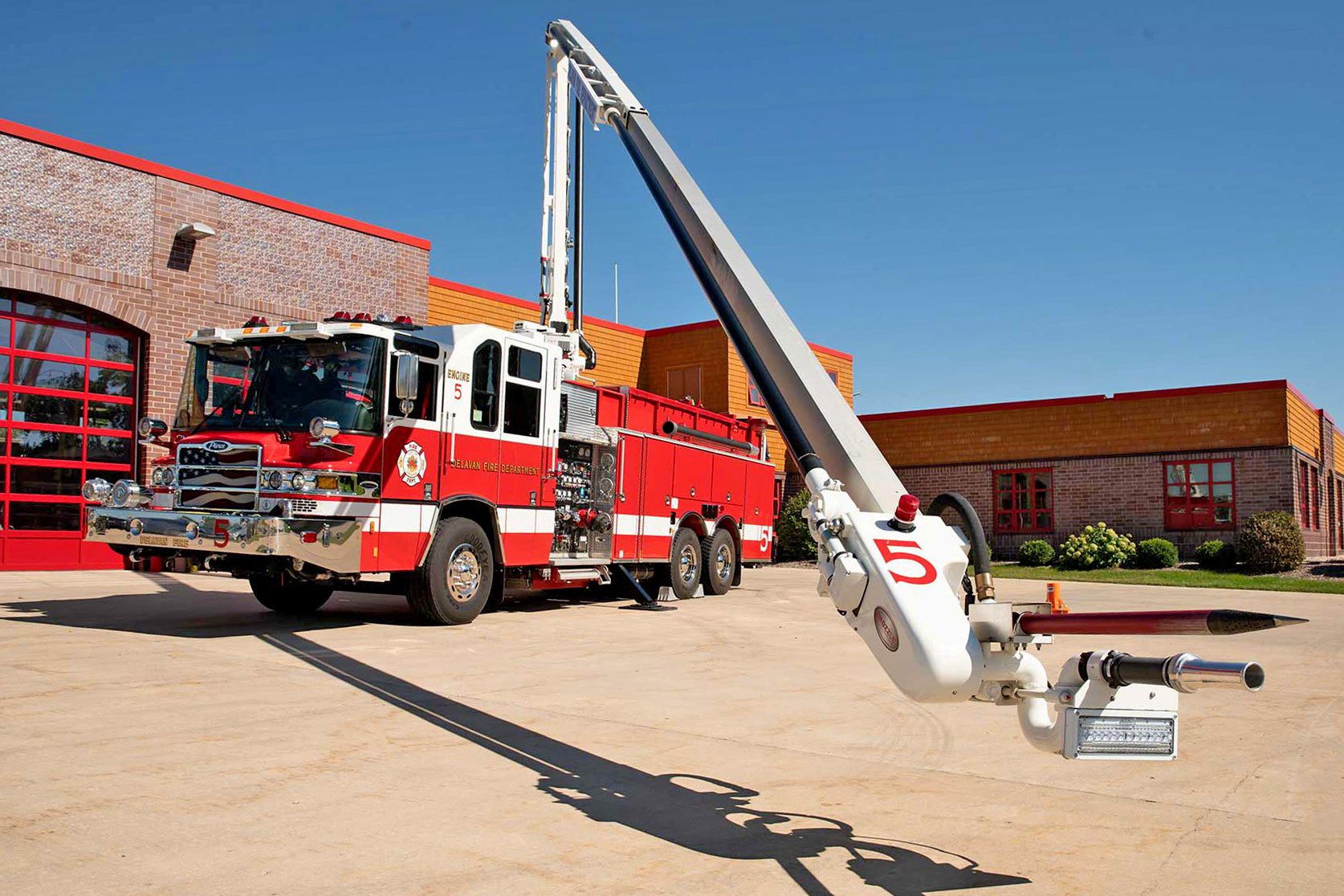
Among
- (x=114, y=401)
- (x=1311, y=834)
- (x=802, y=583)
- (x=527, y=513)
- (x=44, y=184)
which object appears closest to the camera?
(x=1311, y=834)

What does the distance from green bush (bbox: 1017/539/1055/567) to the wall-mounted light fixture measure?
19.8 meters

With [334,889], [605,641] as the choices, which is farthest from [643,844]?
[605,641]

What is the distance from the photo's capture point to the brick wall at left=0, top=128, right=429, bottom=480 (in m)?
15.4

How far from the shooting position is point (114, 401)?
54.3 feet

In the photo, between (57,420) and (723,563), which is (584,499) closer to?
(723,563)

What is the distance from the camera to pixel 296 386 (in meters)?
9.70

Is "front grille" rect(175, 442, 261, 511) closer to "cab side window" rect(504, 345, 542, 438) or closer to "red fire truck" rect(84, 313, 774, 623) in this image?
"red fire truck" rect(84, 313, 774, 623)

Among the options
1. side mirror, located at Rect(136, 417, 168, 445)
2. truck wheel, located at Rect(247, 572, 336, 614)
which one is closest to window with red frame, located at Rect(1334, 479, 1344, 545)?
truck wheel, located at Rect(247, 572, 336, 614)

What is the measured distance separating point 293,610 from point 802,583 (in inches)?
408

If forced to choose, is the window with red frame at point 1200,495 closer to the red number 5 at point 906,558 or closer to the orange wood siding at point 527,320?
the orange wood siding at point 527,320

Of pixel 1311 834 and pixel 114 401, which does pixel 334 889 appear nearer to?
pixel 1311 834

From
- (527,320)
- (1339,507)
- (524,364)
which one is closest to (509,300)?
(527,320)

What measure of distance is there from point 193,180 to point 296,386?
9.57 metres

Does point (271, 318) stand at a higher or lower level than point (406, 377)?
higher
